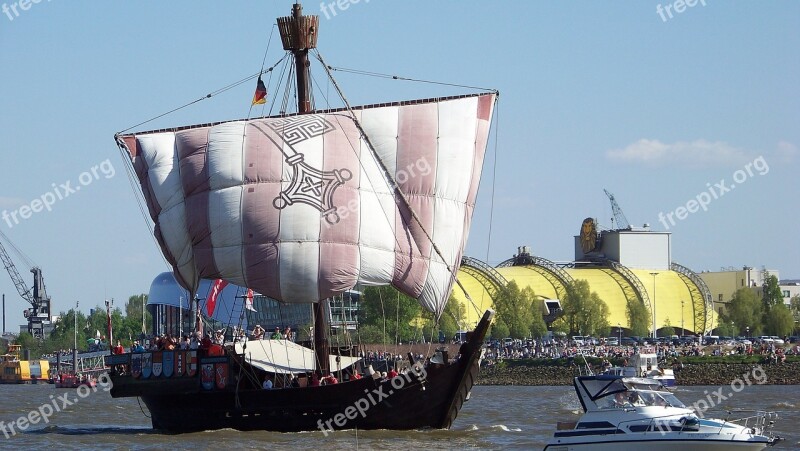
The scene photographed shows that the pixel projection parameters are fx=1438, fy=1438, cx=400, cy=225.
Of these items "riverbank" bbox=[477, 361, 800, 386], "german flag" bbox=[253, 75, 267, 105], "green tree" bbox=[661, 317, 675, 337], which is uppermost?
"german flag" bbox=[253, 75, 267, 105]

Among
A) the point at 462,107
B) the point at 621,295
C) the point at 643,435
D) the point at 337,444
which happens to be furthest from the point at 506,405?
the point at 621,295

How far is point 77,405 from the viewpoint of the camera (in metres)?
79.3

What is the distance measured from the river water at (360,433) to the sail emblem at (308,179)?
8.14 m

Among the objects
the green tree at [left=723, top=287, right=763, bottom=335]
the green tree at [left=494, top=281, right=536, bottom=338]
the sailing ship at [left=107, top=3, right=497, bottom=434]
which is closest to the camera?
the sailing ship at [left=107, top=3, right=497, bottom=434]

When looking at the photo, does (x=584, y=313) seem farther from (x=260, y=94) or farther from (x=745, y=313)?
(x=260, y=94)

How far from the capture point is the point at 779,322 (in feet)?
502

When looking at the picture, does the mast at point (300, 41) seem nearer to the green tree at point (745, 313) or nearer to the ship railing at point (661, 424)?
the ship railing at point (661, 424)

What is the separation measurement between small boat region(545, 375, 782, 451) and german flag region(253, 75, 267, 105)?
23.2 metres

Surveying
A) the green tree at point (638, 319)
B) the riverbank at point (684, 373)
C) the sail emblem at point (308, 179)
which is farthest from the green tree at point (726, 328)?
the sail emblem at point (308, 179)

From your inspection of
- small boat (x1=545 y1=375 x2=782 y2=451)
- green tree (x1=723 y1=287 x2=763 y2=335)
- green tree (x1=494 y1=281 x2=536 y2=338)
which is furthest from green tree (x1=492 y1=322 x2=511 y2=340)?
small boat (x1=545 y1=375 x2=782 y2=451)

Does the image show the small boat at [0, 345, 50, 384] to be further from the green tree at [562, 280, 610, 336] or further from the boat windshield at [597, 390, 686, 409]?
the boat windshield at [597, 390, 686, 409]

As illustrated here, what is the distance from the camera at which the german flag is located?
56.7m

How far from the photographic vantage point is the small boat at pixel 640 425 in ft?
114

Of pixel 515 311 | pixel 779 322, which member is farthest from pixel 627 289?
pixel 515 311
